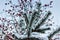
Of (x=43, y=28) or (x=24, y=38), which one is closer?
(x=24, y=38)

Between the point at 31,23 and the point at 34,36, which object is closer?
the point at 34,36

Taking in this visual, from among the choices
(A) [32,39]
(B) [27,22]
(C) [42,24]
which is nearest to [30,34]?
(A) [32,39]

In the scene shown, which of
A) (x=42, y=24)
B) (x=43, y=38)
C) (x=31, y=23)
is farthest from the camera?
(x=42, y=24)

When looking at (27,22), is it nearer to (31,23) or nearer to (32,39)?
(31,23)

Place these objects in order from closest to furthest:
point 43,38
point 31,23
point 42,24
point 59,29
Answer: point 43,38
point 59,29
point 31,23
point 42,24

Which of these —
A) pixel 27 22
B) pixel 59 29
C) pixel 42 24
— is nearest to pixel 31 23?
pixel 27 22

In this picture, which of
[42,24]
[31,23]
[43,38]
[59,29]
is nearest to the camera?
[43,38]

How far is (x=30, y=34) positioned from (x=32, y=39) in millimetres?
297

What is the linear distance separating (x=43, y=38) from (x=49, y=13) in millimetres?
3077

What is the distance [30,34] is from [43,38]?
0.66 meters

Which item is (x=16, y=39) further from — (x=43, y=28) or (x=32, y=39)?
(x=43, y=28)

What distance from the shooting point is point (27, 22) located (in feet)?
31.6

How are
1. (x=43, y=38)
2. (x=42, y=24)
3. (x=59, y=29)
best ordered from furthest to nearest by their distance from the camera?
1. (x=42, y=24)
2. (x=59, y=29)
3. (x=43, y=38)

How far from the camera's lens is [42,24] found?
10359 mm
